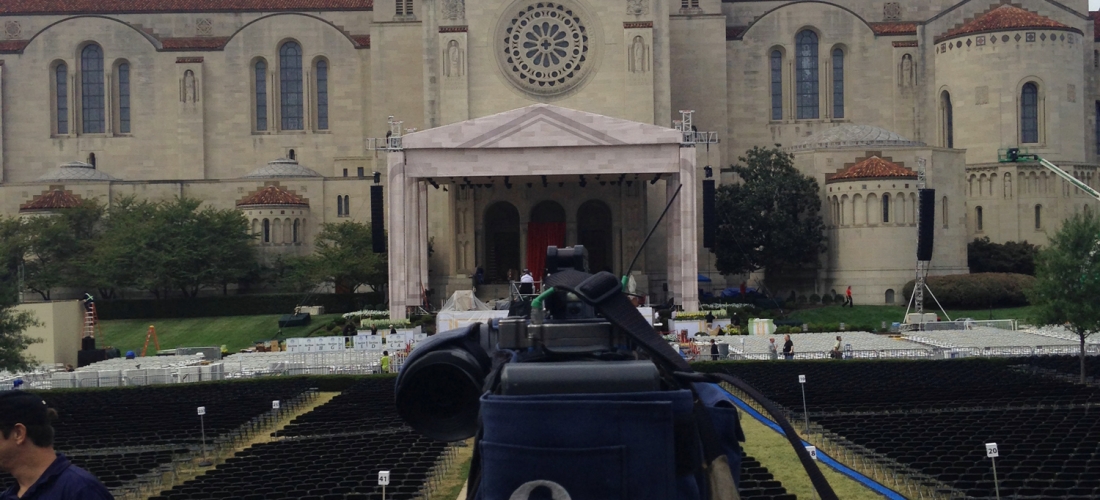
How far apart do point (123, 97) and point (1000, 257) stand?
49534mm

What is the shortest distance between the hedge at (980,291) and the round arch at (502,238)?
1971 centimetres

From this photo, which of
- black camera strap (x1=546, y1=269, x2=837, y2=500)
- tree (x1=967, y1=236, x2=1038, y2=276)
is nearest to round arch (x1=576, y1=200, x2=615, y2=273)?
tree (x1=967, y1=236, x2=1038, y2=276)

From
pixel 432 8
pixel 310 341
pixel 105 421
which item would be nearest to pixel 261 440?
pixel 105 421

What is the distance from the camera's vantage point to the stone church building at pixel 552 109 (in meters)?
58.9

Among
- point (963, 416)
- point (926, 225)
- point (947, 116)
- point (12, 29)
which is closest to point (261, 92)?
point (12, 29)

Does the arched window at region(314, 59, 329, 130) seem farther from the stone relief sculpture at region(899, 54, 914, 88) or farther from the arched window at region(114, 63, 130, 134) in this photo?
the stone relief sculpture at region(899, 54, 914, 88)

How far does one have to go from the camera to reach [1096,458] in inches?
682

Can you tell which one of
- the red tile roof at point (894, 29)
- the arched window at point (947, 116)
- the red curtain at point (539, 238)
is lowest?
the red curtain at point (539, 238)

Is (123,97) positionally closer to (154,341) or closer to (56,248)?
(56,248)

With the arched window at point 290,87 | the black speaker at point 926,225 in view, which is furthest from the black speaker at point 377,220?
the black speaker at point 926,225

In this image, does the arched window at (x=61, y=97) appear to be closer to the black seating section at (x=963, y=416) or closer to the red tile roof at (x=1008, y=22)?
the black seating section at (x=963, y=416)

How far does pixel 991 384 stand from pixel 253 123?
167 feet

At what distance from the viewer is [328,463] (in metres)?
20.5

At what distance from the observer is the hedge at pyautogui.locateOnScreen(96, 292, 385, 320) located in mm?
59656
